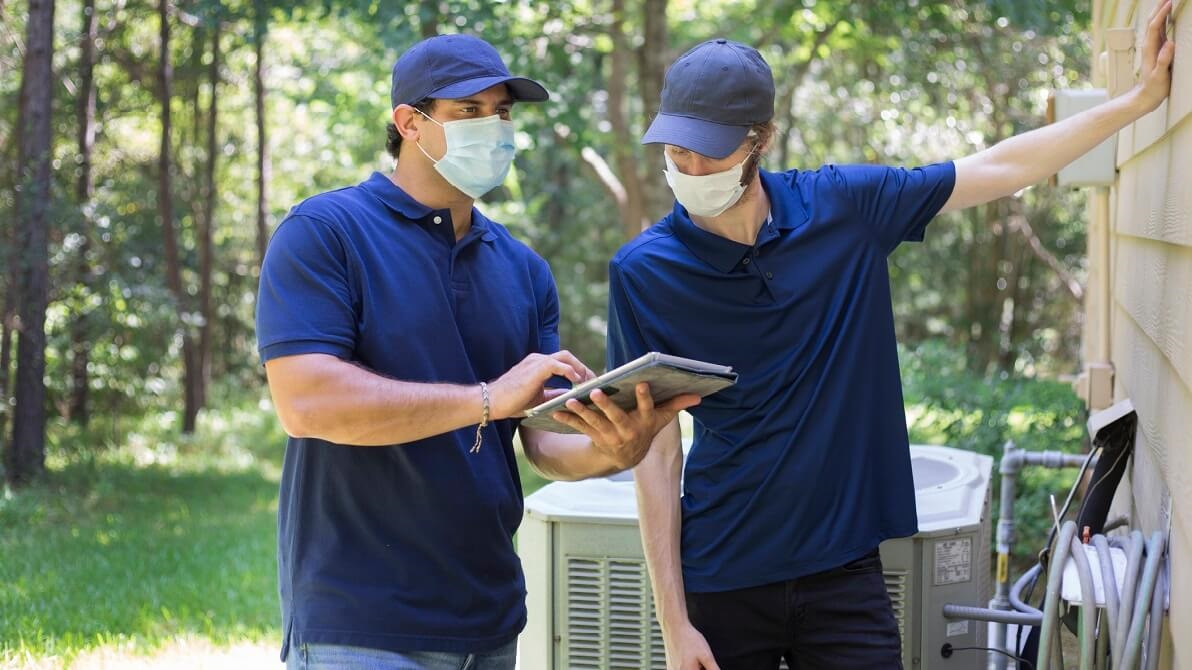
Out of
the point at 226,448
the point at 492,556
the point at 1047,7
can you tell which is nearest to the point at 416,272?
the point at 492,556

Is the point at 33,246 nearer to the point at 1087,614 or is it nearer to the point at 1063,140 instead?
the point at 1063,140

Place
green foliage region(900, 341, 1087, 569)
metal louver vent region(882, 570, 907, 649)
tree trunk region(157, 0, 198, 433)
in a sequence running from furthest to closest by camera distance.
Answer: tree trunk region(157, 0, 198, 433), green foliage region(900, 341, 1087, 569), metal louver vent region(882, 570, 907, 649)

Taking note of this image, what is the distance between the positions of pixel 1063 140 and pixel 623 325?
3.08 ft

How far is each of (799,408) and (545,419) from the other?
1.68 feet

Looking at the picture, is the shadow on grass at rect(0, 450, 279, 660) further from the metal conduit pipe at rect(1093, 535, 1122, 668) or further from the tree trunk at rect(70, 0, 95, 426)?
the metal conduit pipe at rect(1093, 535, 1122, 668)

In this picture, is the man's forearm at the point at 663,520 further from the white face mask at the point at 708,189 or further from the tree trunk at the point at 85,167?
the tree trunk at the point at 85,167

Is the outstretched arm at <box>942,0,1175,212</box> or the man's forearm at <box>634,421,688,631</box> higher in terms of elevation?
the outstretched arm at <box>942,0,1175,212</box>

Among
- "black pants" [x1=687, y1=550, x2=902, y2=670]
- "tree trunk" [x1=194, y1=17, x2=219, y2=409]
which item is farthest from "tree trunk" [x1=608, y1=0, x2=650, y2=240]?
"black pants" [x1=687, y1=550, x2=902, y2=670]

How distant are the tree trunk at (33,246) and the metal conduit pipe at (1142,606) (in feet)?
25.6

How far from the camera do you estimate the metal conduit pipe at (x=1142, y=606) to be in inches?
89.5

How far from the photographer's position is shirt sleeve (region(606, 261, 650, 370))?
2.67m

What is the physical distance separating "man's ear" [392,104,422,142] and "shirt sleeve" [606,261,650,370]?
0.48 metres

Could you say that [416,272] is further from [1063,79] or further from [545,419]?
[1063,79]

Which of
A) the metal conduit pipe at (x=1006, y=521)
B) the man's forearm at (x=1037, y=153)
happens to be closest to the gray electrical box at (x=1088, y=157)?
the metal conduit pipe at (x=1006, y=521)
